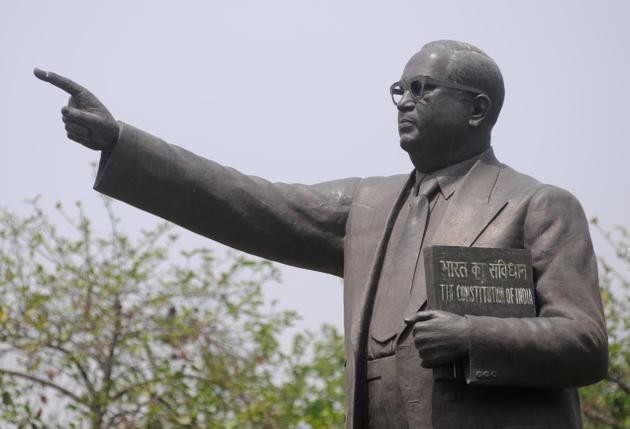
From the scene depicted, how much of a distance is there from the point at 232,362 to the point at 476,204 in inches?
252

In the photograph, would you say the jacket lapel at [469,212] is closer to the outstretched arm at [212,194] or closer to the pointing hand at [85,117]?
the outstretched arm at [212,194]

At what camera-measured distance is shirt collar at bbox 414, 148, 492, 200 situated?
5867mm

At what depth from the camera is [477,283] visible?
→ 17.5ft

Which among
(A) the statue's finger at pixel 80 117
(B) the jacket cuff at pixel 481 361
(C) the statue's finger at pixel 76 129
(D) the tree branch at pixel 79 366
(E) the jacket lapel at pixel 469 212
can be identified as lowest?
(B) the jacket cuff at pixel 481 361

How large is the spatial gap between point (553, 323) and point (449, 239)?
1.92 ft

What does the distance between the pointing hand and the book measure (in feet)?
4.68

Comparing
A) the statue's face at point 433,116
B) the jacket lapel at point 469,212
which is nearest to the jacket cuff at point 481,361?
the jacket lapel at point 469,212

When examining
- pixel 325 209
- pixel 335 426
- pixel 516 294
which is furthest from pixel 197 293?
pixel 516 294

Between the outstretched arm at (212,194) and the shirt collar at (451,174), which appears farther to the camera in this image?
the shirt collar at (451,174)

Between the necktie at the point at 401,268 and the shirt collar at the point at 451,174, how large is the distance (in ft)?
0.09

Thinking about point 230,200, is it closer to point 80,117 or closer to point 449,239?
point 80,117

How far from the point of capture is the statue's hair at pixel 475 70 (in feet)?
19.2

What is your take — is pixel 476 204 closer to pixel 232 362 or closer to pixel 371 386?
pixel 371 386

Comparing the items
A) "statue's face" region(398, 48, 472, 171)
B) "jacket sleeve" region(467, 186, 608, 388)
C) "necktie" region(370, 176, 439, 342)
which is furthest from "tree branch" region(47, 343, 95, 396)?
"jacket sleeve" region(467, 186, 608, 388)
